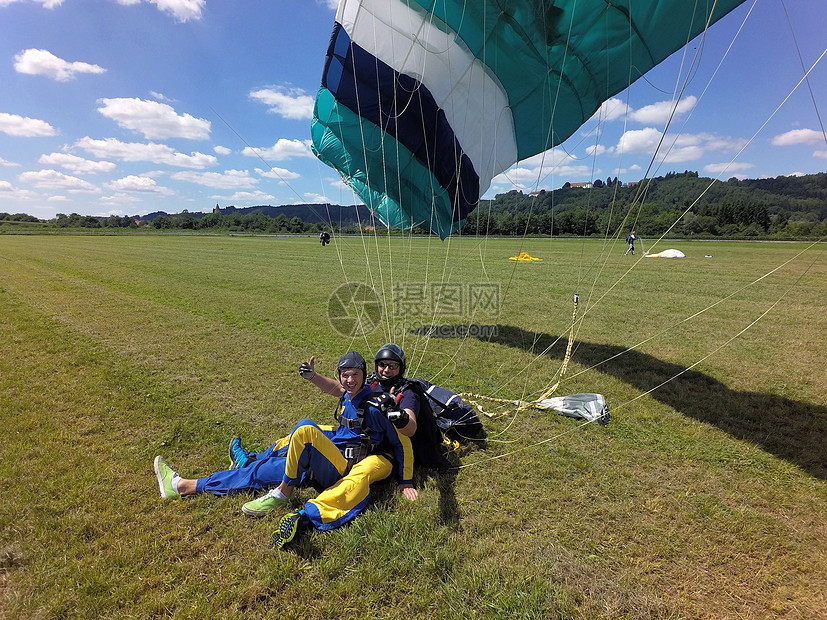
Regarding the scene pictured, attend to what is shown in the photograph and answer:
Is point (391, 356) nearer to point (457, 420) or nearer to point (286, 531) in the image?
point (457, 420)

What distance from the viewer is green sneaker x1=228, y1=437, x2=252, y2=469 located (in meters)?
3.28

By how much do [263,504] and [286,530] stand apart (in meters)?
0.42

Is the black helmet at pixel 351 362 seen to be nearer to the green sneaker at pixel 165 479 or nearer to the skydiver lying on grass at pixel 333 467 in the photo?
the skydiver lying on grass at pixel 333 467

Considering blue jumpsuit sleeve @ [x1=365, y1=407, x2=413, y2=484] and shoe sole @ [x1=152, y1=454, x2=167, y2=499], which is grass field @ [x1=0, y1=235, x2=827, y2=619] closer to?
shoe sole @ [x1=152, y1=454, x2=167, y2=499]

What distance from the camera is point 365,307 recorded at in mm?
10297

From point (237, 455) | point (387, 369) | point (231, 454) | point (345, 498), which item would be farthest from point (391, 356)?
point (231, 454)

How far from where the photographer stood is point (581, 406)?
428cm

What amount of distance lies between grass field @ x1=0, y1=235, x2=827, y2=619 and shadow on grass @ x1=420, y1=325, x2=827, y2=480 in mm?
31

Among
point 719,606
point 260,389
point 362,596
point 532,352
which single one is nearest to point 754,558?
point 719,606

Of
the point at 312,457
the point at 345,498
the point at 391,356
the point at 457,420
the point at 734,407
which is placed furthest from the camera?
the point at 734,407

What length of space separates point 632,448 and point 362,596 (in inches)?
109

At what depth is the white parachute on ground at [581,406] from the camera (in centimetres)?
414

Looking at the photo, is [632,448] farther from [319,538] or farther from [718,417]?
[319,538]

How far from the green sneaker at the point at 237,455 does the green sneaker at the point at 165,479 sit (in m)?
0.46
